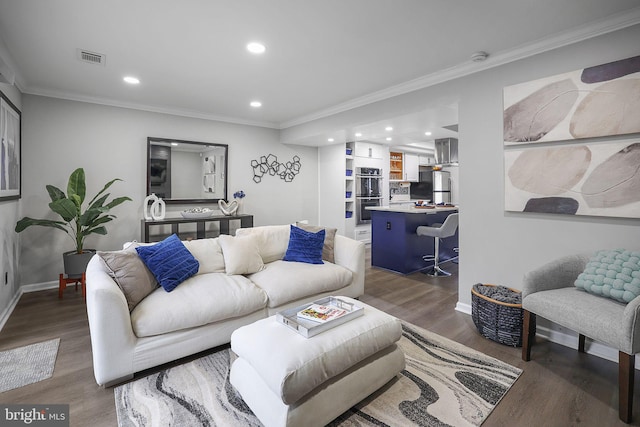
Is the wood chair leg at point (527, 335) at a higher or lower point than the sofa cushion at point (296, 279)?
lower

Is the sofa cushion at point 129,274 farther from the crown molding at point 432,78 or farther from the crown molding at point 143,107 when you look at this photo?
the crown molding at point 143,107

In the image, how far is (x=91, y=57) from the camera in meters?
2.85

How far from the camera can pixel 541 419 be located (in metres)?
1.68

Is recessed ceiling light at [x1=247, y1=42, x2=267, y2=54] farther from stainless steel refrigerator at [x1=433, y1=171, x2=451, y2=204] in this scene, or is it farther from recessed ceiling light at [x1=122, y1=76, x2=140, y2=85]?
stainless steel refrigerator at [x1=433, y1=171, x2=451, y2=204]

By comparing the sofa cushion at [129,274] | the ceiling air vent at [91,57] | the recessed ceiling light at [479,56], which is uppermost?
the ceiling air vent at [91,57]

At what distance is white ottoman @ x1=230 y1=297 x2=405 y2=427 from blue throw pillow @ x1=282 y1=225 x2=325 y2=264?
4.42ft

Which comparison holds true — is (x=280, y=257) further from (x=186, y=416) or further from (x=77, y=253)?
(x=77, y=253)

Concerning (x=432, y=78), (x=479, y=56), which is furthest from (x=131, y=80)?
(x=479, y=56)

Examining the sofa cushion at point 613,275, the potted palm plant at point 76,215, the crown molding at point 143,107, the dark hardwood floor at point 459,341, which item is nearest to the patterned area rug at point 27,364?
the dark hardwood floor at point 459,341

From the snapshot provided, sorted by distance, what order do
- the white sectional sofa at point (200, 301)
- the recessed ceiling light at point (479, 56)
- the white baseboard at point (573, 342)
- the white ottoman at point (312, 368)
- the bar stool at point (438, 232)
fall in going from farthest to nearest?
the bar stool at point (438, 232) < the recessed ceiling light at point (479, 56) < the white baseboard at point (573, 342) < the white sectional sofa at point (200, 301) < the white ottoman at point (312, 368)

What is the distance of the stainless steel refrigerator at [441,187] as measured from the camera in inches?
307

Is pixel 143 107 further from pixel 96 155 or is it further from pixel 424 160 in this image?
pixel 424 160

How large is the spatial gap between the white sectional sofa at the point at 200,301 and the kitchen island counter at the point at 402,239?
1.43 metres

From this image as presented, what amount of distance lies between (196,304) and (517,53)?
334cm
